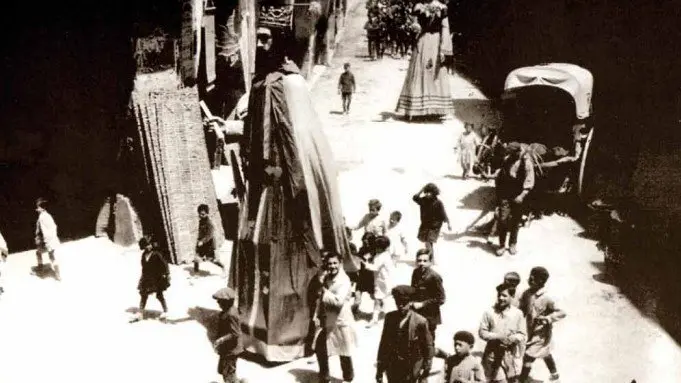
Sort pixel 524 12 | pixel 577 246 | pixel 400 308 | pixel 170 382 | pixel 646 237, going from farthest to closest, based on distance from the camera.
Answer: pixel 524 12 → pixel 577 246 → pixel 646 237 → pixel 170 382 → pixel 400 308

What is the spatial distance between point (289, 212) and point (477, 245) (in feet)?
14.6

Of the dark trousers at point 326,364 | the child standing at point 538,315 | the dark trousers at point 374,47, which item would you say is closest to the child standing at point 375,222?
the dark trousers at point 326,364

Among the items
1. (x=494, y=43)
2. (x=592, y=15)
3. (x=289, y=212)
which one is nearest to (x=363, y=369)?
(x=289, y=212)

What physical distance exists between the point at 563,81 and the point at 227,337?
811 centimetres

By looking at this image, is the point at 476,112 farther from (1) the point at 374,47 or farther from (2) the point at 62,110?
(2) the point at 62,110

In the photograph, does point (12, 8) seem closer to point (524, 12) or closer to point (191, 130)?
point (191, 130)

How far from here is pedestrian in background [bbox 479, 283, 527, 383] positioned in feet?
23.7

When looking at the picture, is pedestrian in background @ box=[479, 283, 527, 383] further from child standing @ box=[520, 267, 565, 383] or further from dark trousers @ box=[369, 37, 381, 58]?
dark trousers @ box=[369, 37, 381, 58]

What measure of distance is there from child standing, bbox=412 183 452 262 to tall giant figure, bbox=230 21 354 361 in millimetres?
2245

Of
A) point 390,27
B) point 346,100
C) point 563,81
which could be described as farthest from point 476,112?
point 390,27

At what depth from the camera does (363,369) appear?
8414 mm

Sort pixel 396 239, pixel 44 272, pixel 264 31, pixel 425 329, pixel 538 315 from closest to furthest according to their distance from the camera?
pixel 425 329 → pixel 538 315 → pixel 264 31 → pixel 396 239 → pixel 44 272

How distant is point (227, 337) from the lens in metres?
7.54

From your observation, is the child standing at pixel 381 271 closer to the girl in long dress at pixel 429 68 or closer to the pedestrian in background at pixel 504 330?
the pedestrian in background at pixel 504 330
